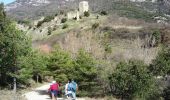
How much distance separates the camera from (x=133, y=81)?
112ft

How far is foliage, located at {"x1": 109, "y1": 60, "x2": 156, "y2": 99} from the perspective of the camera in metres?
34.2

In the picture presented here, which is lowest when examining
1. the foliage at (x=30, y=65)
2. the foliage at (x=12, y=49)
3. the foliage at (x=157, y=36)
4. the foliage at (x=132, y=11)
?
the foliage at (x=132, y=11)

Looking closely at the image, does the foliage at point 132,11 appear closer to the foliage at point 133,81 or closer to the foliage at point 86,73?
the foliage at point 86,73

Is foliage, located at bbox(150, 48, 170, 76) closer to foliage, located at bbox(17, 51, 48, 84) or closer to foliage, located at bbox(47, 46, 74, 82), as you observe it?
foliage, located at bbox(47, 46, 74, 82)

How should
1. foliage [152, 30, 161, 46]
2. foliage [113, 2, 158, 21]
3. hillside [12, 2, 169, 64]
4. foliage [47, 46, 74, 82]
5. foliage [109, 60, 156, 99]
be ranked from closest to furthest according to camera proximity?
foliage [109, 60, 156, 99], foliage [47, 46, 74, 82], hillside [12, 2, 169, 64], foliage [152, 30, 161, 46], foliage [113, 2, 158, 21]

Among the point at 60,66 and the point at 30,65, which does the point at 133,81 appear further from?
the point at 30,65

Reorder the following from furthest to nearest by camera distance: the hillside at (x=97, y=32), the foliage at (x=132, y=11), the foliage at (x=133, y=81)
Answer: the foliage at (x=132, y=11) < the hillside at (x=97, y=32) < the foliage at (x=133, y=81)

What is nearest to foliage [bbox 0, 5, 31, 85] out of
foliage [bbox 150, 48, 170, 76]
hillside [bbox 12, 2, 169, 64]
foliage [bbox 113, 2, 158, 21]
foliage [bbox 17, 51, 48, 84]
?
foliage [bbox 17, 51, 48, 84]

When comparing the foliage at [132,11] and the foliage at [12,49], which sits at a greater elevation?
the foliage at [12,49]

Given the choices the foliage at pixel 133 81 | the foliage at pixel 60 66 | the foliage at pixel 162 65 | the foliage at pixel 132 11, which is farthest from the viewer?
the foliage at pixel 132 11

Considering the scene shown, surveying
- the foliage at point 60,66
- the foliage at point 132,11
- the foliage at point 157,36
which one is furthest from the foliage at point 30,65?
the foliage at point 132,11

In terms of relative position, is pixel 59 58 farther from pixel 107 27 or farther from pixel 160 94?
pixel 107 27

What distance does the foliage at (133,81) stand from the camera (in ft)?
112

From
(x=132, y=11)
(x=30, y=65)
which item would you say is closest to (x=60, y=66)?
(x=30, y=65)
